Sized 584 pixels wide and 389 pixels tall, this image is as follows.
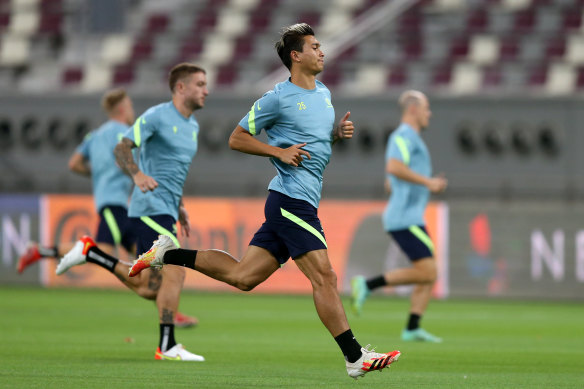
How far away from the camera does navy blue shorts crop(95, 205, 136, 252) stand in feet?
40.6

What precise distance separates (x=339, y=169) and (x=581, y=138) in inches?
179

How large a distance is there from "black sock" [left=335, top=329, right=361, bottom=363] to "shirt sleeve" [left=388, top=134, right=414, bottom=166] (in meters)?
4.53

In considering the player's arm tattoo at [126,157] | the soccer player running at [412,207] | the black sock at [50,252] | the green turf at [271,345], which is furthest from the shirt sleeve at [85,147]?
the player's arm tattoo at [126,157]

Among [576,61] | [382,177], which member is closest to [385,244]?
[382,177]

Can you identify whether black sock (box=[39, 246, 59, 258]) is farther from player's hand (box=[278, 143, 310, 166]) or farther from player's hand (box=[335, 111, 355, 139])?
player's hand (box=[278, 143, 310, 166])

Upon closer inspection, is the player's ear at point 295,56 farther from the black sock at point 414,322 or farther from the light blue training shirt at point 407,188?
the black sock at point 414,322

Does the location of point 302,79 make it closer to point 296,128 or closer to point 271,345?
point 296,128

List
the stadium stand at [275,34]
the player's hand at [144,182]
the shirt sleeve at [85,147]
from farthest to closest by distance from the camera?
the stadium stand at [275,34] → the shirt sleeve at [85,147] → the player's hand at [144,182]

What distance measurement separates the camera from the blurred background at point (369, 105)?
725 inches

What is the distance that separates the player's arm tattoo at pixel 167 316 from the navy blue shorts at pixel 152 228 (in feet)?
1.97

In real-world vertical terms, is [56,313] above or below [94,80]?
below

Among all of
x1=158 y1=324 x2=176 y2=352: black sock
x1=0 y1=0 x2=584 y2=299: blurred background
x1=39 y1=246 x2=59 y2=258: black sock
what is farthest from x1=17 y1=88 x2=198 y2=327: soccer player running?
x1=0 y1=0 x2=584 y2=299: blurred background

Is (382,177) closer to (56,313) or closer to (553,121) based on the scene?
(553,121)

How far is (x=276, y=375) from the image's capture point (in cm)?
792
